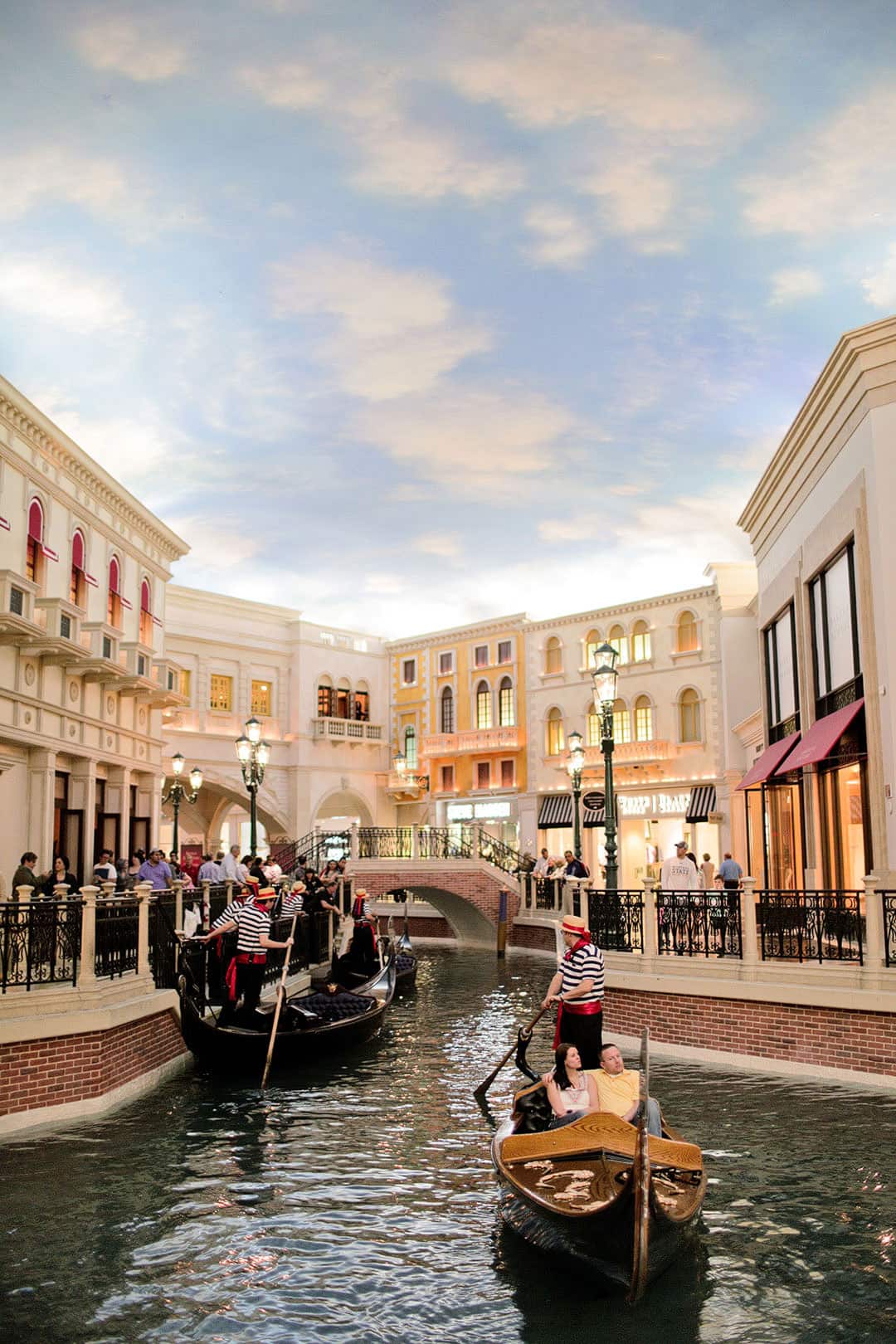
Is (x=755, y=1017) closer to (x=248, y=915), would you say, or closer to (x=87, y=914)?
(x=248, y=915)

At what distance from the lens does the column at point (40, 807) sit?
16.8 metres

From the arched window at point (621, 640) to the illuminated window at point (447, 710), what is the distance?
664cm

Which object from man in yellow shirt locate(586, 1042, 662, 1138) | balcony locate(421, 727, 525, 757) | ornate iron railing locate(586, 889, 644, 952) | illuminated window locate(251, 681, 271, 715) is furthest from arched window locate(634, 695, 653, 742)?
man in yellow shirt locate(586, 1042, 662, 1138)

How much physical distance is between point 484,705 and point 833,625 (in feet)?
74.3

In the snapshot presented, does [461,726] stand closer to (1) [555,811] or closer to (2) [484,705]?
(2) [484,705]

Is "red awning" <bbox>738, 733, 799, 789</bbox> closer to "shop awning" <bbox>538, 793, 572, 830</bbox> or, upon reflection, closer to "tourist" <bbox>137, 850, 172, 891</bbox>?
"tourist" <bbox>137, 850, 172, 891</bbox>

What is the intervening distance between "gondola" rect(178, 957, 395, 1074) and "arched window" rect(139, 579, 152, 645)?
424 inches

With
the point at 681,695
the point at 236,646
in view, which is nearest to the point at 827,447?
the point at 681,695

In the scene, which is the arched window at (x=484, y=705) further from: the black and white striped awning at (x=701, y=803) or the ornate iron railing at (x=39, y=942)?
the ornate iron railing at (x=39, y=942)

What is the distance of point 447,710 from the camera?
1490 inches

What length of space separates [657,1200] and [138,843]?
59.5ft

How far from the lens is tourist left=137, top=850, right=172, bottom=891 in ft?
51.0

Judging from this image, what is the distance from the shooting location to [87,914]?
31.8 feet

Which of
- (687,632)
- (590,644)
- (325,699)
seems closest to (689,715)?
(687,632)
